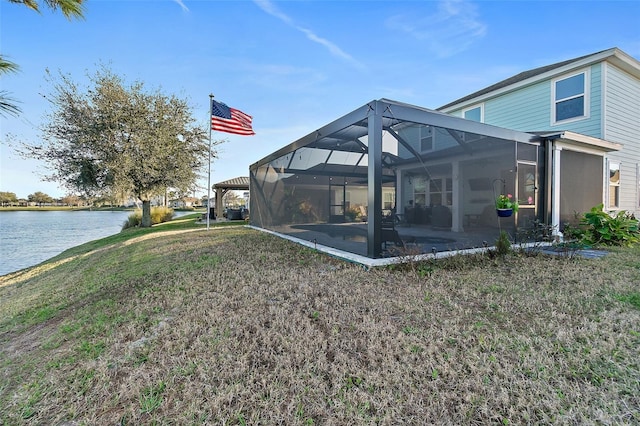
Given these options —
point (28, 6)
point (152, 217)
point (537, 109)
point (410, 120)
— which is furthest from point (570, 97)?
point (152, 217)

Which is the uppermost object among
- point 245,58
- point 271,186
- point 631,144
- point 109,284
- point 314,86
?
point 245,58

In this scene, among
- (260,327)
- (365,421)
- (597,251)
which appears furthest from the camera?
(597,251)

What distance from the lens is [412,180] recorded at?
6188 millimetres

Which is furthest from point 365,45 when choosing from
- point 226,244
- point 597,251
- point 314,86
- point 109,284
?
point 109,284

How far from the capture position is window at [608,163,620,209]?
334 inches

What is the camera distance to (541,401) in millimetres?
1542

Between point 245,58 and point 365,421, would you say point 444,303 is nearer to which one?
point 365,421

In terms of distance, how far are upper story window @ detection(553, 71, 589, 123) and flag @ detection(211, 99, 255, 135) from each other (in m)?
10.4

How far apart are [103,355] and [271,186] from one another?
771 cm

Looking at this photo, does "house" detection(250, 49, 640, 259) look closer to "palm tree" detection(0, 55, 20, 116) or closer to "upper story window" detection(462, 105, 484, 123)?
"upper story window" detection(462, 105, 484, 123)

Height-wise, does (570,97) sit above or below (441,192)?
above

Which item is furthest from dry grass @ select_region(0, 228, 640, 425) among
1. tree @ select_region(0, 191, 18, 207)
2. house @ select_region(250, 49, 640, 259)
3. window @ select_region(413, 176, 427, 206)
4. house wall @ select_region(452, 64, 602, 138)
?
tree @ select_region(0, 191, 18, 207)

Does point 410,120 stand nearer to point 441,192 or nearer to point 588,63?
point 441,192

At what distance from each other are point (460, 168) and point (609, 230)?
4.06 meters
